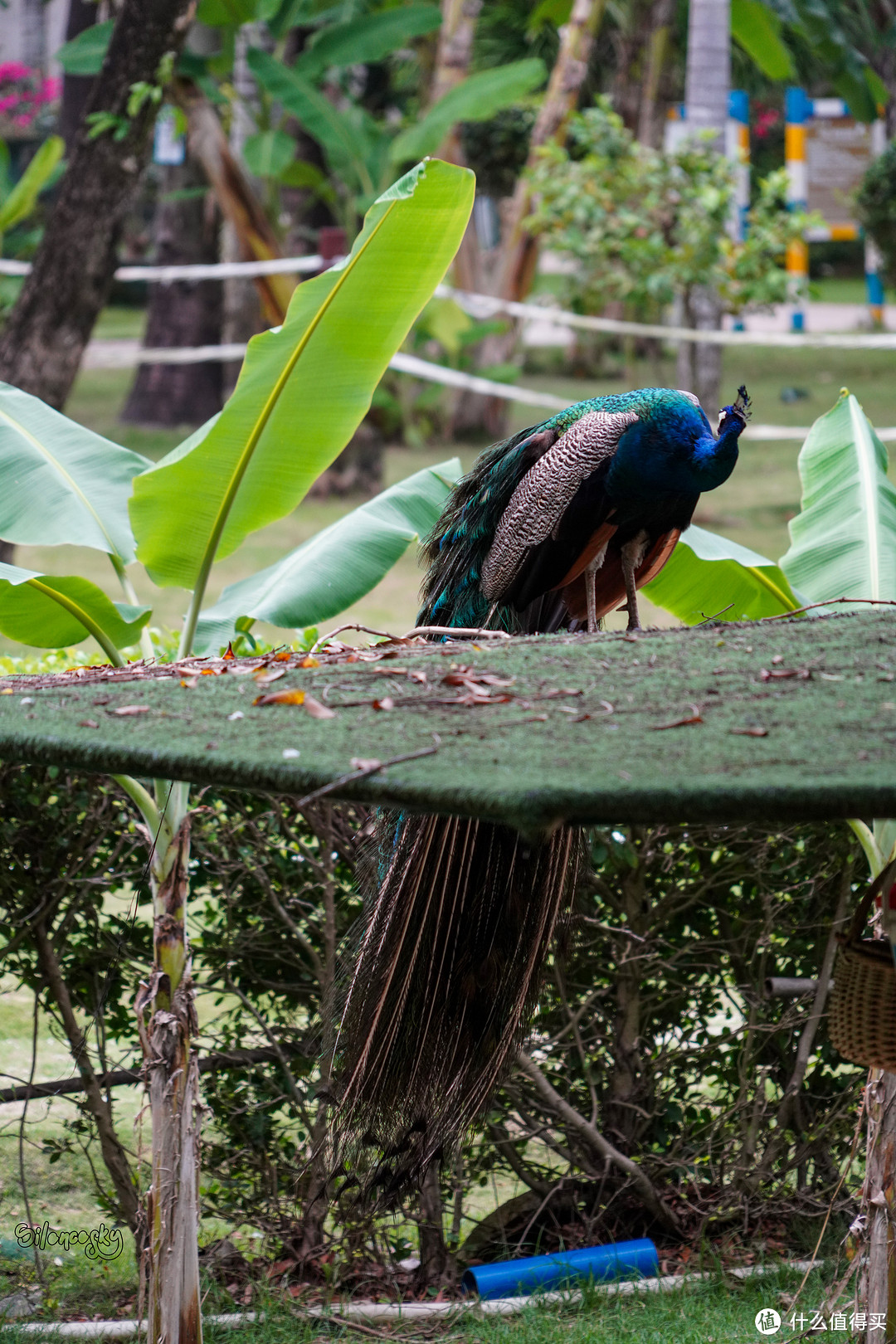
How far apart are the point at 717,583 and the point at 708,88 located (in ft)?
21.3

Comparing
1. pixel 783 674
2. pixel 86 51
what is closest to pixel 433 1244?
pixel 783 674

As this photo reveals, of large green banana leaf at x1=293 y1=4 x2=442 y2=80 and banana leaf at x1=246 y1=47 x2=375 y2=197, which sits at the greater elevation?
large green banana leaf at x1=293 y1=4 x2=442 y2=80

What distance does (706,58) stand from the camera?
8.41 metres

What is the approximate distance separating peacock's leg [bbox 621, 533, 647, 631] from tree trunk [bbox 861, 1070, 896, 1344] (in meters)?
1.06

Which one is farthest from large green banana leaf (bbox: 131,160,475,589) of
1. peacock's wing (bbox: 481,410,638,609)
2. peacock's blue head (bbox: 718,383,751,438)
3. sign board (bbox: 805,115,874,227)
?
sign board (bbox: 805,115,874,227)

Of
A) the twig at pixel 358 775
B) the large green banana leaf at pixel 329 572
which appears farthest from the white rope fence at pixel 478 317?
the twig at pixel 358 775

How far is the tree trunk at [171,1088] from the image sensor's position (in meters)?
2.30

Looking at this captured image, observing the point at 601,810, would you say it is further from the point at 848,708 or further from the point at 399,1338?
the point at 399,1338

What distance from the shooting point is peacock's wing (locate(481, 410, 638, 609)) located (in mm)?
2709

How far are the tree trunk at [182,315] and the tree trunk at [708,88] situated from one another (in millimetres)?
4975

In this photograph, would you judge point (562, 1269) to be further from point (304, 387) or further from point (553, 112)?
point (553, 112)

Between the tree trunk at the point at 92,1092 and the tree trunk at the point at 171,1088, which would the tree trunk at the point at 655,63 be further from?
the tree trunk at the point at 171,1088

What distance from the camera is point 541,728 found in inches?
51.3

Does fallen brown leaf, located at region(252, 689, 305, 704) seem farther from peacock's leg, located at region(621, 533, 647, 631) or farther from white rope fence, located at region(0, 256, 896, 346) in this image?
white rope fence, located at region(0, 256, 896, 346)
